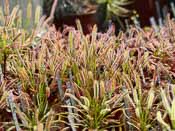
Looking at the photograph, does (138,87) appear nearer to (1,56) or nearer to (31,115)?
(31,115)

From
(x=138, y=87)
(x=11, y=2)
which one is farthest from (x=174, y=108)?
(x=11, y=2)

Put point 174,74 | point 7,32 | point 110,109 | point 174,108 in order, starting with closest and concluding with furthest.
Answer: point 174,108, point 110,109, point 174,74, point 7,32

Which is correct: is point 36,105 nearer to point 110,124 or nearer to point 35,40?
point 110,124

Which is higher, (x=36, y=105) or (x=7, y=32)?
(x=7, y=32)

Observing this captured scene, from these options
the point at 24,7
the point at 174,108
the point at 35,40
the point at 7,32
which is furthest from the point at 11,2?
the point at 174,108

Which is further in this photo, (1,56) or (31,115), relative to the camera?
(1,56)

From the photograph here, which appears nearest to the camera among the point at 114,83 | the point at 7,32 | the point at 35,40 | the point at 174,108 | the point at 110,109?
the point at 174,108

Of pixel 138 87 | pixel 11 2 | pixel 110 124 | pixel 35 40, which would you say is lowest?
pixel 110 124
